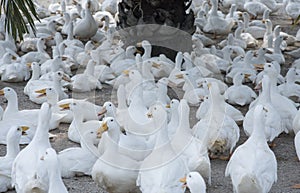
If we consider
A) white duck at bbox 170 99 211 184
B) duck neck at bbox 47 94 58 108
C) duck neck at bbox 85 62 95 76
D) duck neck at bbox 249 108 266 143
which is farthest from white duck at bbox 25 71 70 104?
duck neck at bbox 249 108 266 143

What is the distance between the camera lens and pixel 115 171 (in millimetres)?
6141

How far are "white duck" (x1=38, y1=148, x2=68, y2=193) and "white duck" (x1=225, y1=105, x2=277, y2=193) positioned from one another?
153 centimetres

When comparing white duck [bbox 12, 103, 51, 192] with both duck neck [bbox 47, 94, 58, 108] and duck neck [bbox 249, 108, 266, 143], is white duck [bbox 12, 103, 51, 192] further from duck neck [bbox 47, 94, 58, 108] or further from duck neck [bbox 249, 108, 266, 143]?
duck neck [bbox 47, 94, 58, 108]

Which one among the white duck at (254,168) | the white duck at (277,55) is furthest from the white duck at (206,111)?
the white duck at (277,55)

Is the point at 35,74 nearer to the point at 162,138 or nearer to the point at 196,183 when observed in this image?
the point at 162,138

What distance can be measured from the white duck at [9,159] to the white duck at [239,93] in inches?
129

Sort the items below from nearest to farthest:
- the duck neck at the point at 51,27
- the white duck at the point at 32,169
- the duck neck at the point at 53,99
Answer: the white duck at the point at 32,169
the duck neck at the point at 53,99
the duck neck at the point at 51,27

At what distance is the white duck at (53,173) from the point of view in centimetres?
547

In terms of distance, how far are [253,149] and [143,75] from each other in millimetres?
3312

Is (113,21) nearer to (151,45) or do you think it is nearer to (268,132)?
(151,45)

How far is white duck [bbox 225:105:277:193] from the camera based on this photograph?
605 centimetres

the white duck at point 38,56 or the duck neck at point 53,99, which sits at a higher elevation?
the duck neck at point 53,99

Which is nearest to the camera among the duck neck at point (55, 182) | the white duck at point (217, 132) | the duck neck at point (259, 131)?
the duck neck at point (55, 182)

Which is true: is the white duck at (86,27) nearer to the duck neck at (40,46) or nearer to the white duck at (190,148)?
the duck neck at (40,46)
